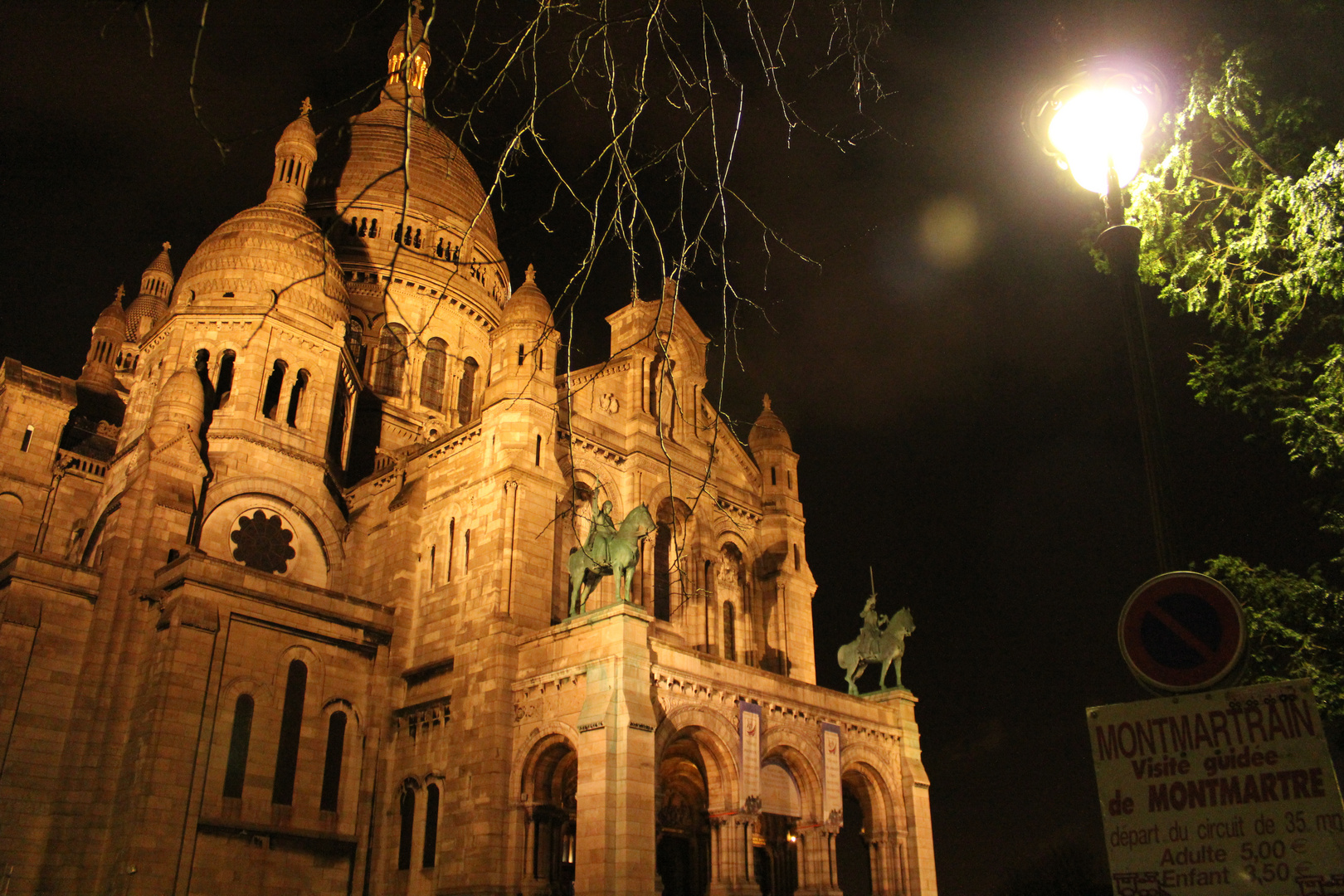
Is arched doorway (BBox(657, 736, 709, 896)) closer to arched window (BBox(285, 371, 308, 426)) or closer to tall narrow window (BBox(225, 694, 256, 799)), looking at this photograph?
tall narrow window (BBox(225, 694, 256, 799))

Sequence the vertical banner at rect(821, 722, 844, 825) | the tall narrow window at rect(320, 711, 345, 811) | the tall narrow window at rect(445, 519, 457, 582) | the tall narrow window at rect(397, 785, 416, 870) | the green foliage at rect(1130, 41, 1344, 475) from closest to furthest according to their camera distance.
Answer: the green foliage at rect(1130, 41, 1344, 475) < the tall narrow window at rect(397, 785, 416, 870) < the tall narrow window at rect(320, 711, 345, 811) < the vertical banner at rect(821, 722, 844, 825) < the tall narrow window at rect(445, 519, 457, 582)

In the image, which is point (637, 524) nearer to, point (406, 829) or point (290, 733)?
point (406, 829)

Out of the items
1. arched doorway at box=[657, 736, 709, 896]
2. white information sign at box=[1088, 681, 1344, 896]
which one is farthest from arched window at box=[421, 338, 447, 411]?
white information sign at box=[1088, 681, 1344, 896]

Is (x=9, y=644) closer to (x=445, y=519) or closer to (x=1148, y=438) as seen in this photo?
(x=445, y=519)

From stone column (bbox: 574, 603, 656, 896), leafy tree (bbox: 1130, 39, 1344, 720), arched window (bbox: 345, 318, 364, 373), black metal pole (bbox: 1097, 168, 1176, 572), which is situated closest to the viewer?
black metal pole (bbox: 1097, 168, 1176, 572)

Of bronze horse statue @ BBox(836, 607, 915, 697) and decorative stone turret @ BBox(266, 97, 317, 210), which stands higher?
decorative stone turret @ BBox(266, 97, 317, 210)

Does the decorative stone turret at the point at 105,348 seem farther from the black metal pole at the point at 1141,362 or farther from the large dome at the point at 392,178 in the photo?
the black metal pole at the point at 1141,362

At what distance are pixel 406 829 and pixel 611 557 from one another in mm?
9749

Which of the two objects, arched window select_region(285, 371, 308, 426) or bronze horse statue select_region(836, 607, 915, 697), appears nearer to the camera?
bronze horse statue select_region(836, 607, 915, 697)

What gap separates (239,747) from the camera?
25828 mm

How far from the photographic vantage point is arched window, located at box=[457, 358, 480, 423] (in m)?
43.7

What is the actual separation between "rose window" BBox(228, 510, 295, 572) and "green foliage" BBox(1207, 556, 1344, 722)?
84.6ft

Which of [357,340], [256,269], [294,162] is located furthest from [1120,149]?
[357,340]

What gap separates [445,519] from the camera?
3008 centimetres
